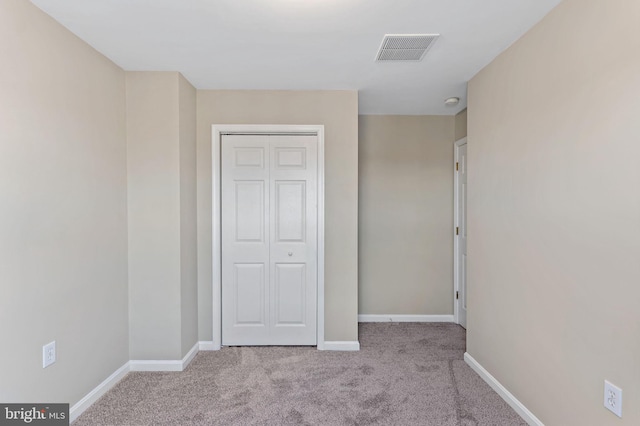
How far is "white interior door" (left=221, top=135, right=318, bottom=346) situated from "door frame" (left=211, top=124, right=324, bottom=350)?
0.16 ft

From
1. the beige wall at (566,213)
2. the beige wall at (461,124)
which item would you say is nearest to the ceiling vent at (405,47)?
the beige wall at (566,213)

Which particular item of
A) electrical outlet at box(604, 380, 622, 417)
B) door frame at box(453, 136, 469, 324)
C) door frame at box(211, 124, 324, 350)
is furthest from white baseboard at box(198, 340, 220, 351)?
electrical outlet at box(604, 380, 622, 417)

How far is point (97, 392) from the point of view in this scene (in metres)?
2.37

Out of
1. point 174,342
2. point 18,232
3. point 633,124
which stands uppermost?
point 633,124

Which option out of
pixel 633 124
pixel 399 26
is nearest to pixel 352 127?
pixel 399 26

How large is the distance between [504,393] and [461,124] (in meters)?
2.75

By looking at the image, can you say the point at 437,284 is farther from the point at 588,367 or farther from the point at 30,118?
the point at 30,118

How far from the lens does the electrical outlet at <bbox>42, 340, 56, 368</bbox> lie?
6.33 ft

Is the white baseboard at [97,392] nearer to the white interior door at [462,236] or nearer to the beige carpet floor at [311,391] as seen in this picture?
the beige carpet floor at [311,391]

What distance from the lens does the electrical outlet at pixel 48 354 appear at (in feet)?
6.33

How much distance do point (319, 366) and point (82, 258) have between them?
1939mm

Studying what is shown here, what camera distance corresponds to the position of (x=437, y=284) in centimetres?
409

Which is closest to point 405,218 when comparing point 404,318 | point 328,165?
point 404,318

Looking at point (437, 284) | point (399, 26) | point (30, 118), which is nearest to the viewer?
point (30, 118)
